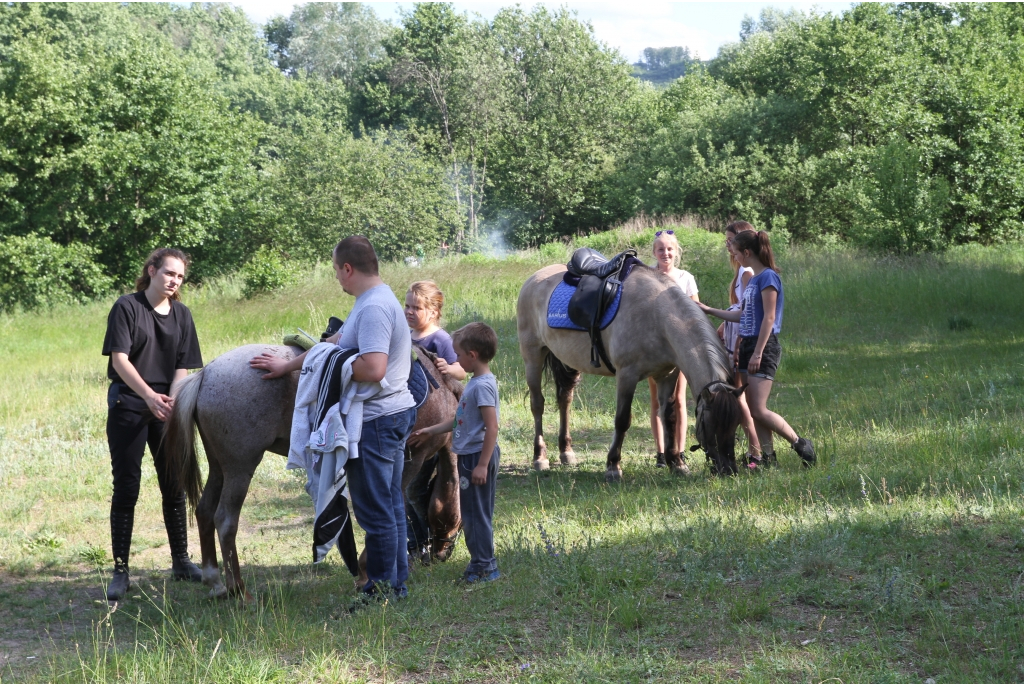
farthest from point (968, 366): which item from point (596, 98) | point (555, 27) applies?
point (555, 27)

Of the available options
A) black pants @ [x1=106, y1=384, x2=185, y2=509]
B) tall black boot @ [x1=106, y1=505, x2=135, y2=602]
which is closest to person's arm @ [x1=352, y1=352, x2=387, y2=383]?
black pants @ [x1=106, y1=384, x2=185, y2=509]

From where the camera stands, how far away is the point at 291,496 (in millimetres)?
7219

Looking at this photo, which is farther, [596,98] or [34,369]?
[596,98]

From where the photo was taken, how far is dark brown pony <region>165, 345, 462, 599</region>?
4562mm

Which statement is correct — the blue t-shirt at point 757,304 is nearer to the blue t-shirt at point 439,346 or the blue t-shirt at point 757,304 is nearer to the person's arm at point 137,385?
the blue t-shirt at point 439,346

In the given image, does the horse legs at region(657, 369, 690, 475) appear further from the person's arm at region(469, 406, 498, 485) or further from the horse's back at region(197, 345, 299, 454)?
the horse's back at region(197, 345, 299, 454)

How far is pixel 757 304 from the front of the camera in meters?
6.36

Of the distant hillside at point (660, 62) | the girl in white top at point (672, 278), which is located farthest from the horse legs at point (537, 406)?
the distant hillside at point (660, 62)

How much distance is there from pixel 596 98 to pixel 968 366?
3637cm

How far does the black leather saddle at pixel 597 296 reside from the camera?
24.1 ft

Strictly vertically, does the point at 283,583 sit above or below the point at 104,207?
below

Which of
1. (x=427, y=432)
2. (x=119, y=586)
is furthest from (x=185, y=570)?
(x=427, y=432)

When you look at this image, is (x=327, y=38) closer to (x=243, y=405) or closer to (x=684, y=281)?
(x=684, y=281)

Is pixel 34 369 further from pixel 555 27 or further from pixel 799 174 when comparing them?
pixel 555 27
